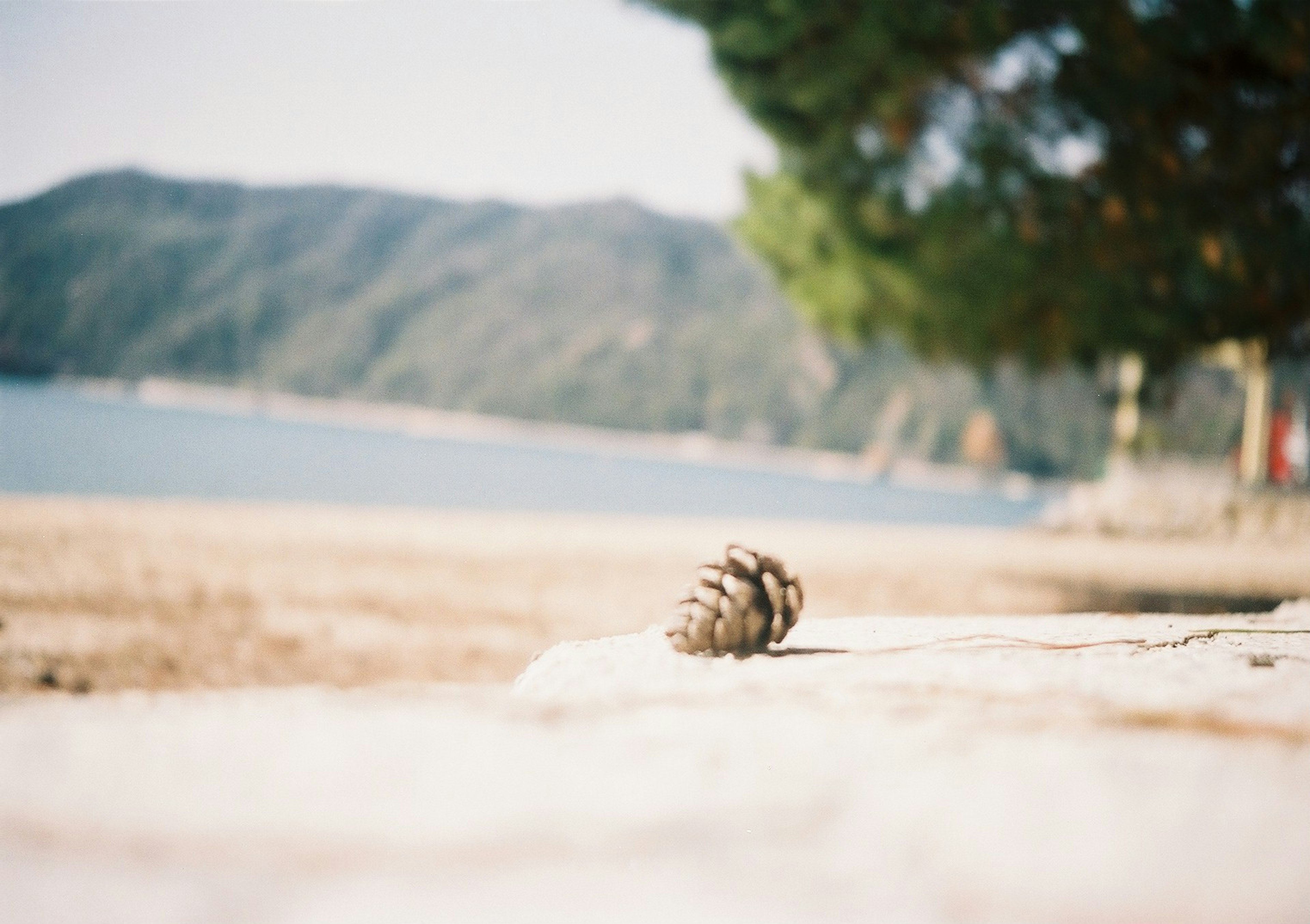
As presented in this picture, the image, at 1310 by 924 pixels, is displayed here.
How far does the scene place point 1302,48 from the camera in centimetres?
538

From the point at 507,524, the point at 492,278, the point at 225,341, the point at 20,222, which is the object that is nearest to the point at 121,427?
the point at 225,341

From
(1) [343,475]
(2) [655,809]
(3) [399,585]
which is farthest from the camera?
(1) [343,475]

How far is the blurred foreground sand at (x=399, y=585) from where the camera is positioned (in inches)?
167

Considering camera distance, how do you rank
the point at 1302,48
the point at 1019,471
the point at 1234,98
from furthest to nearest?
the point at 1019,471 < the point at 1234,98 < the point at 1302,48

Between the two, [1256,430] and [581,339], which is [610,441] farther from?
[1256,430]

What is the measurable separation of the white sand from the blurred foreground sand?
6.37 ft

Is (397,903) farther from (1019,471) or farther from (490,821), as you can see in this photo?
(1019,471)

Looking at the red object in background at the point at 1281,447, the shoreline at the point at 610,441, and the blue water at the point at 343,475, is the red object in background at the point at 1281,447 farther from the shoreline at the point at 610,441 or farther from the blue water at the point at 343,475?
the shoreline at the point at 610,441

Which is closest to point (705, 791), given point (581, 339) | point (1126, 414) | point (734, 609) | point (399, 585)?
point (734, 609)

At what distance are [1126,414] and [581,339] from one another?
86.6m

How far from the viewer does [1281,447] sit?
21891 mm

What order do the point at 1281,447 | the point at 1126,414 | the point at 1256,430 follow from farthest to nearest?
1. the point at 1281,447
2. the point at 1126,414
3. the point at 1256,430

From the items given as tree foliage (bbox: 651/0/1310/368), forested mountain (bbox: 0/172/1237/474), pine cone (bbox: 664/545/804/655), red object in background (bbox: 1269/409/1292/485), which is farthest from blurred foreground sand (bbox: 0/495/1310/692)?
forested mountain (bbox: 0/172/1237/474)

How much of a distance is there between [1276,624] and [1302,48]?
4433 mm
